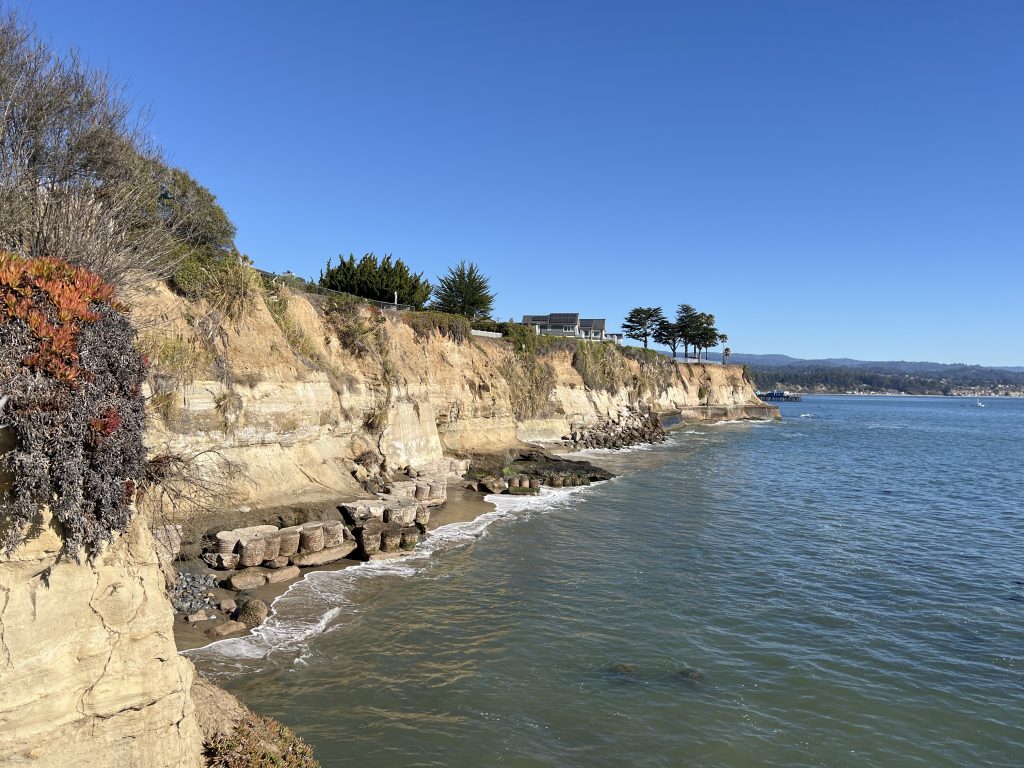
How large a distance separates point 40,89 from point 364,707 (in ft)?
45.8

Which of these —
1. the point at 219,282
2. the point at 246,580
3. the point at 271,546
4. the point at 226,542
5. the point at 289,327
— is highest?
the point at 219,282

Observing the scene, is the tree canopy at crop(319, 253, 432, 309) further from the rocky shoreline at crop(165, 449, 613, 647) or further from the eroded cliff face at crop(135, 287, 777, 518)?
the rocky shoreline at crop(165, 449, 613, 647)

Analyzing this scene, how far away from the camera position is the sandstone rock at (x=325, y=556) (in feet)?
56.5

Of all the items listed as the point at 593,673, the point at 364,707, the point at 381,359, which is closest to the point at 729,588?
the point at 593,673

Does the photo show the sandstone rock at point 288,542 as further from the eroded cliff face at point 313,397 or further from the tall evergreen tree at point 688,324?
the tall evergreen tree at point 688,324

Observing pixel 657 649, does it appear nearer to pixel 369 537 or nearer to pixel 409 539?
pixel 409 539

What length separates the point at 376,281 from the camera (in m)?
42.6

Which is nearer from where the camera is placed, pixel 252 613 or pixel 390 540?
pixel 252 613

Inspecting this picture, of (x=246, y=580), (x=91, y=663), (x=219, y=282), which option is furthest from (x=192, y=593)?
(x=219, y=282)

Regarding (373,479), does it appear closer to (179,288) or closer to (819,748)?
(179,288)

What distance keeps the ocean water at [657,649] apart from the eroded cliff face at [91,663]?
3.33 meters

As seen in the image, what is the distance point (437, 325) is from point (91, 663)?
32.1m

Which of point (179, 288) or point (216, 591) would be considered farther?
point (179, 288)

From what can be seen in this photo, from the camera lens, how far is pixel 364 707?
404 inches
